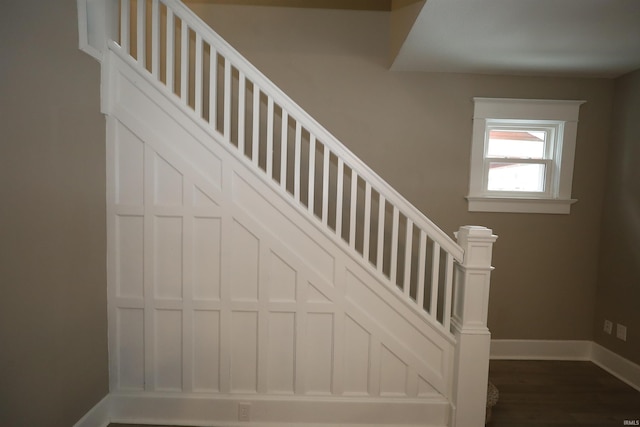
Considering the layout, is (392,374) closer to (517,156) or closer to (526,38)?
(517,156)

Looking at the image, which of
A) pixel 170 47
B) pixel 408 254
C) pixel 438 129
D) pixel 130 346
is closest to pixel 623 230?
pixel 438 129

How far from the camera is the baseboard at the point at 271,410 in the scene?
7.19 ft

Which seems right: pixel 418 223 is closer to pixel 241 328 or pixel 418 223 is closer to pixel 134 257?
pixel 241 328

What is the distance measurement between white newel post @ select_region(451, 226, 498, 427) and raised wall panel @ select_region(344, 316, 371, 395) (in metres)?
0.59

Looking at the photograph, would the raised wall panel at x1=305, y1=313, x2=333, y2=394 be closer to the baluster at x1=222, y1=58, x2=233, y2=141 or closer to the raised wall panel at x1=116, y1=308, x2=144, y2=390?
the raised wall panel at x1=116, y1=308, x2=144, y2=390

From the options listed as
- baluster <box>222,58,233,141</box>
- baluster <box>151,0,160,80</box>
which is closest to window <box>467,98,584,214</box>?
baluster <box>222,58,233,141</box>

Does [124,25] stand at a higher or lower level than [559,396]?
higher

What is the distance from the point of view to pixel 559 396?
2.67 meters

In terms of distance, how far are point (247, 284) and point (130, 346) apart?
88cm

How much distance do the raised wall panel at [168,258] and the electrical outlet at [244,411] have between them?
839mm

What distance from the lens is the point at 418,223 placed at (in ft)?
7.04

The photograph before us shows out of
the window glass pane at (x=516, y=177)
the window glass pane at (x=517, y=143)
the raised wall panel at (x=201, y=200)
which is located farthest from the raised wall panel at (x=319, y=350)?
the window glass pane at (x=517, y=143)

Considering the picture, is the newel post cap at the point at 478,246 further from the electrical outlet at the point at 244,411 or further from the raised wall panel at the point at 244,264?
the electrical outlet at the point at 244,411

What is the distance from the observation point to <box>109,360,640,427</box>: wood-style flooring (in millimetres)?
2402
